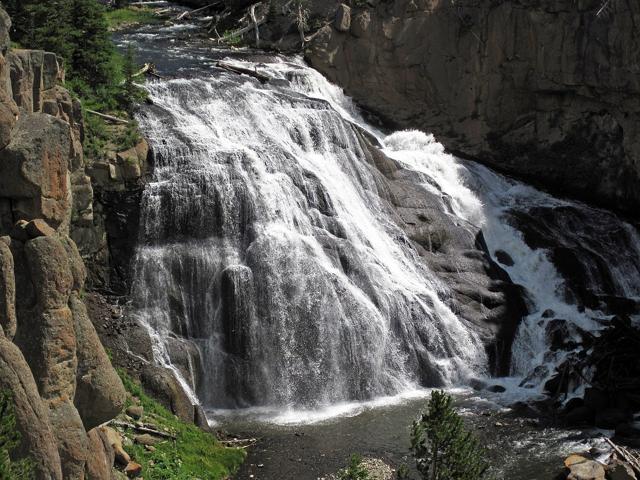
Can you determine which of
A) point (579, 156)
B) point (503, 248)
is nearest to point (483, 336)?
point (503, 248)

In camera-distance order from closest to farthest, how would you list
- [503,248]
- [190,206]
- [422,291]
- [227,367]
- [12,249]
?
[12,249], [227,367], [190,206], [422,291], [503,248]

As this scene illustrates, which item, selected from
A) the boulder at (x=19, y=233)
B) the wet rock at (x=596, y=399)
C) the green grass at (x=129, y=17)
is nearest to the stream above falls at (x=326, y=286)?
the wet rock at (x=596, y=399)

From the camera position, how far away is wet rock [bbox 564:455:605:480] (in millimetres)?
18703

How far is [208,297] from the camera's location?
24594 mm

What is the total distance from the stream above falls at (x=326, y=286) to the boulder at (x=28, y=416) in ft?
26.4

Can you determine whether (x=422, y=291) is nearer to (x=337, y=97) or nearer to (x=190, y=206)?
(x=190, y=206)

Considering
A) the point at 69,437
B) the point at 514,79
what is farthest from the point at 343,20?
the point at 69,437

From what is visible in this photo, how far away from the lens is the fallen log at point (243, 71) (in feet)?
114

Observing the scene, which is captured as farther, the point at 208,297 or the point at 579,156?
the point at 579,156

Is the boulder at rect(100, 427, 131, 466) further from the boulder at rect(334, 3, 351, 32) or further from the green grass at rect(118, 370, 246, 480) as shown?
the boulder at rect(334, 3, 351, 32)

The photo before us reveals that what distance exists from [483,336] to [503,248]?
5964 mm

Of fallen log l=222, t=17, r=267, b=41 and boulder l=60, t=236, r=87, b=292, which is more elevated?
fallen log l=222, t=17, r=267, b=41

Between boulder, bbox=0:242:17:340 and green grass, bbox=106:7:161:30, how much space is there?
3513 cm

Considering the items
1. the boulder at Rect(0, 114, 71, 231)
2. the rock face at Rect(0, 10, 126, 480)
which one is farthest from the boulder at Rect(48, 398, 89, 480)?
the boulder at Rect(0, 114, 71, 231)
